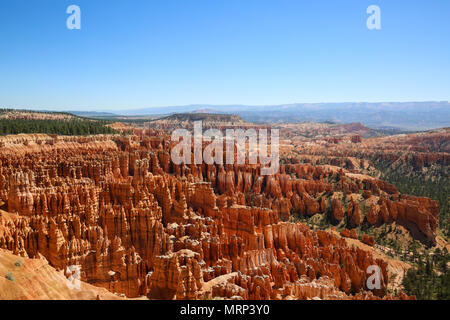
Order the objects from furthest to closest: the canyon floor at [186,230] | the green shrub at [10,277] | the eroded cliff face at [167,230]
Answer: the eroded cliff face at [167,230], the canyon floor at [186,230], the green shrub at [10,277]

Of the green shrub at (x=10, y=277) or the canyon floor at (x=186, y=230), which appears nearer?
the green shrub at (x=10, y=277)

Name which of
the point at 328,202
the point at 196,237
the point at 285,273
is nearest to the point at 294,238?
the point at 285,273

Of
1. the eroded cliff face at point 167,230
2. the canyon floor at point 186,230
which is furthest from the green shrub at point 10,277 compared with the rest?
the eroded cliff face at point 167,230

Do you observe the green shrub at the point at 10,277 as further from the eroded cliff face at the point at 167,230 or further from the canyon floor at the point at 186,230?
the eroded cliff face at the point at 167,230

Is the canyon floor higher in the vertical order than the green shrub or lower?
lower

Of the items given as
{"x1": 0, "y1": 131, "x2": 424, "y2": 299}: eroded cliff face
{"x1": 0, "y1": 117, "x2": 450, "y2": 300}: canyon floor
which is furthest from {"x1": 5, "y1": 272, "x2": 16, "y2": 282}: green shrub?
{"x1": 0, "y1": 131, "x2": 424, "y2": 299}: eroded cliff face

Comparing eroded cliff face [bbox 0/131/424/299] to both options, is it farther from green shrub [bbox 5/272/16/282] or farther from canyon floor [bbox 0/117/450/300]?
green shrub [bbox 5/272/16/282]

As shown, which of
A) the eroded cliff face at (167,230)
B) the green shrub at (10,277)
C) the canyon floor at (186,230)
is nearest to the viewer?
the green shrub at (10,277)
